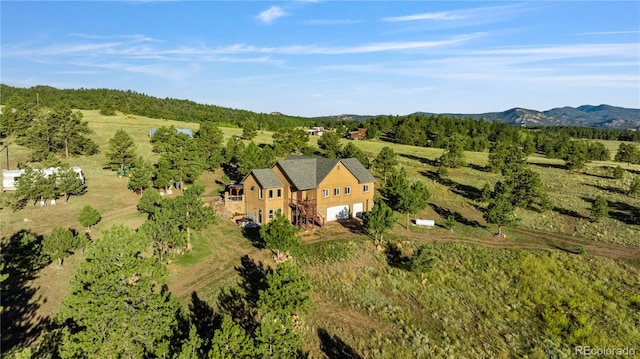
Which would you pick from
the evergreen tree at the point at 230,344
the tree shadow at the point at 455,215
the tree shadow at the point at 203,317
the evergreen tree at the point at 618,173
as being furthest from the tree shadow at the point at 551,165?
the evergreen tree at the point at 230,344

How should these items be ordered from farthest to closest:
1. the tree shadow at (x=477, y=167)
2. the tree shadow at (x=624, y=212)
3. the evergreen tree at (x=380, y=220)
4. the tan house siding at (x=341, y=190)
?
the tree shadow at (x=477, y=167), the tree shadow at (x=624, y=212), the tan house siding at (x=341, y=190), the evergreen tree at (x=380, y=220)

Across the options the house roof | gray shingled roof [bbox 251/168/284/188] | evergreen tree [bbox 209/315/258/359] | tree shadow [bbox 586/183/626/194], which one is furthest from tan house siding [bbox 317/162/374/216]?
tree shadow [bbox 586/183/626/194]

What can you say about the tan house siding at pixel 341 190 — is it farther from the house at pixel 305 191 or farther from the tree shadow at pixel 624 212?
the tree shadow at pixel 624 212

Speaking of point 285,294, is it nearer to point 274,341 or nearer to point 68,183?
point 274,341

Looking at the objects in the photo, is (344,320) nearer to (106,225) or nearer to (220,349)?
(220,349)

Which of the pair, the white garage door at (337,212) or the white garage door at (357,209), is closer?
the white garage door at (337,212)

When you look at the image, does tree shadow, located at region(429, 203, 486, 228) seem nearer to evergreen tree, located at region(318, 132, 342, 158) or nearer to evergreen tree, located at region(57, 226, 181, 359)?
evergreen tree, located at region(318, 132, 342, 158)
